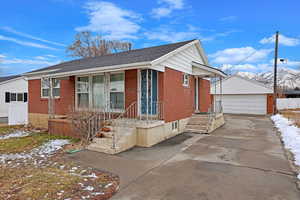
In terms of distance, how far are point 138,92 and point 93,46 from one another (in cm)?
2169

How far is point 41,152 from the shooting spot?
6.07 meters

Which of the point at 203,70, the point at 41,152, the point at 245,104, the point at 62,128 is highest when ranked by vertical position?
the point at 203,70

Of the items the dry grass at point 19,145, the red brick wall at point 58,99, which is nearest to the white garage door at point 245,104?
the red brick wall at point 58,99

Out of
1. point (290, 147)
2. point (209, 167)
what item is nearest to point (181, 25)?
point (290, 147)

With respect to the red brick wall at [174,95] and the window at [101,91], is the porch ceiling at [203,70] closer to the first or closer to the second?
the red brick wall at [174,95]

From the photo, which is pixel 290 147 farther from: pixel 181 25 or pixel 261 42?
pixel 261 42

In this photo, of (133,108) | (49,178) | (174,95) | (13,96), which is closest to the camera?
(49,178)

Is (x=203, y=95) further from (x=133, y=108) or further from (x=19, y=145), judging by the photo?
(x=19, y=145)

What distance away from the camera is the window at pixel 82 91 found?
9781mm

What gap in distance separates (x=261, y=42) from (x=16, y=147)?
2259cm

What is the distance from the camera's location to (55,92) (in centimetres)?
1141

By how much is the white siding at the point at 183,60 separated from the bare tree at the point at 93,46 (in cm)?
1762

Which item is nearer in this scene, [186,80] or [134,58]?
[134,58]

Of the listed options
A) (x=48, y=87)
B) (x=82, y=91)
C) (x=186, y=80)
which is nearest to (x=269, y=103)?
(x=186, y=80)
